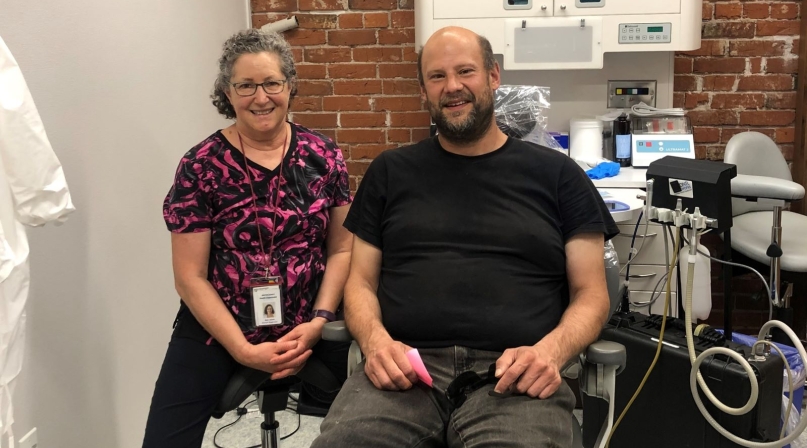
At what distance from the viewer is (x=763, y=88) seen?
2928 millimetres

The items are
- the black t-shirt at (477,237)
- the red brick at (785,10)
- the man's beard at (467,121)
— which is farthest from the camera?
the red brick at (785,10)

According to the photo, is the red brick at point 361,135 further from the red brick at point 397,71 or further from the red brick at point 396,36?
the red brick at point 396,36

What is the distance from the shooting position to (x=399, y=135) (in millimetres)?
3156

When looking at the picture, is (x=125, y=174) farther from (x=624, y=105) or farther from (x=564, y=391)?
(x=624, y=105)

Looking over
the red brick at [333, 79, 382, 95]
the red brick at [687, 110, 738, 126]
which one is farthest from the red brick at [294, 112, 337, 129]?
the red brick at [687, 110, 738, 126]

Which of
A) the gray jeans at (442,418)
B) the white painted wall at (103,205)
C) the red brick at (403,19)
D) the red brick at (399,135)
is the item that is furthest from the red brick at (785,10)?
the white painted wall at (103,205)

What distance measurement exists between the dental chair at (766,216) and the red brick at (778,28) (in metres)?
0.46

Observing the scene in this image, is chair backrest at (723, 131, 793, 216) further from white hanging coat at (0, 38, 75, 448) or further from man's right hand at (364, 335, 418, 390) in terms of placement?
white hanging coat at (0, 38, 75, 448)

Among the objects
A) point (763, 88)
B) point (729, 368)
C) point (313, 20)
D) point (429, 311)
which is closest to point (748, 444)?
point (729, 368)

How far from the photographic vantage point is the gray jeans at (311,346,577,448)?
1.31 metres

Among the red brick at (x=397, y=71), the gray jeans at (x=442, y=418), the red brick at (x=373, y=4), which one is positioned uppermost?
the red brick at (x=373, y=4)

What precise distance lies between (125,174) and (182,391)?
2.59 feet

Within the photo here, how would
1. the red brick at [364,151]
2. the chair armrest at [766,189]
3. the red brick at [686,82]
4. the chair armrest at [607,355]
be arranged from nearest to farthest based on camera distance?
the chair armrest at [607,355] → the chair armrest at [766,189] → the red brick at [686,82] → the red brick at [364,151]

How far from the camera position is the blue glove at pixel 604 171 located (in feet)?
8.19
